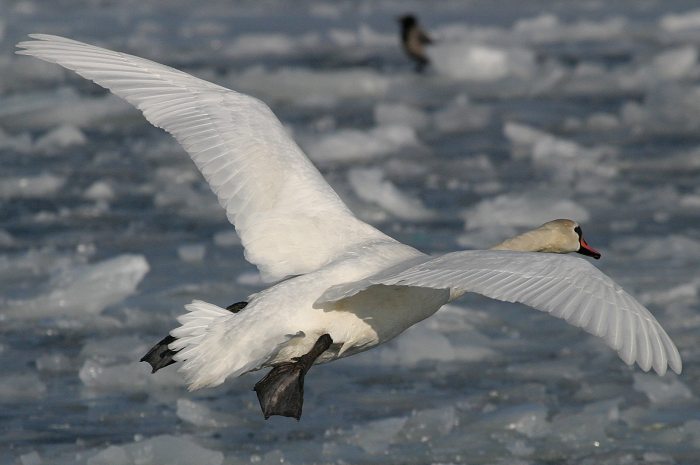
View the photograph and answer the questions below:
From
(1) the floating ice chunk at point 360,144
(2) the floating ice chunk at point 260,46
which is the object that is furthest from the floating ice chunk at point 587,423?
(2) the floating ice chunk at point 260,46

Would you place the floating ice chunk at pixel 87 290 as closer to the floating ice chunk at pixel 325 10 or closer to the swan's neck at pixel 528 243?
the swan's neck at pixel 528 243

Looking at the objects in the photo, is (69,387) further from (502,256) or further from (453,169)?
(453,169)

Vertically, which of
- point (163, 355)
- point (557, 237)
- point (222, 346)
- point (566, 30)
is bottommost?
point (566, 30)

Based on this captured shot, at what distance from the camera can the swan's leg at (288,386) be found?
16.7 ft

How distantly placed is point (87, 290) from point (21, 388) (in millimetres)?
1437

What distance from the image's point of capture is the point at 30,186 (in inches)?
418

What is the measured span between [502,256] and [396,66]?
1314 cm

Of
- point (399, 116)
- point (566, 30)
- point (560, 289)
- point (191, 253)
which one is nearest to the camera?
point (560, 289)

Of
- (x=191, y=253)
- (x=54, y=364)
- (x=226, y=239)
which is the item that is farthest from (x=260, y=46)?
(x=54, y=364)

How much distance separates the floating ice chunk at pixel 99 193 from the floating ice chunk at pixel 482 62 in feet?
23.1

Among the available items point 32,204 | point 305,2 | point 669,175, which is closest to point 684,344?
point 669,175

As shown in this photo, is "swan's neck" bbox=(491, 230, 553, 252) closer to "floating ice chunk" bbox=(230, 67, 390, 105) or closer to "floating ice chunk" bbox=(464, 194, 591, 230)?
"floating ice chunk" bbox=(464, 194, 591, 230)

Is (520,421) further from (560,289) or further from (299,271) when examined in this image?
(560,289)

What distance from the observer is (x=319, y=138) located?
12.5 metres
